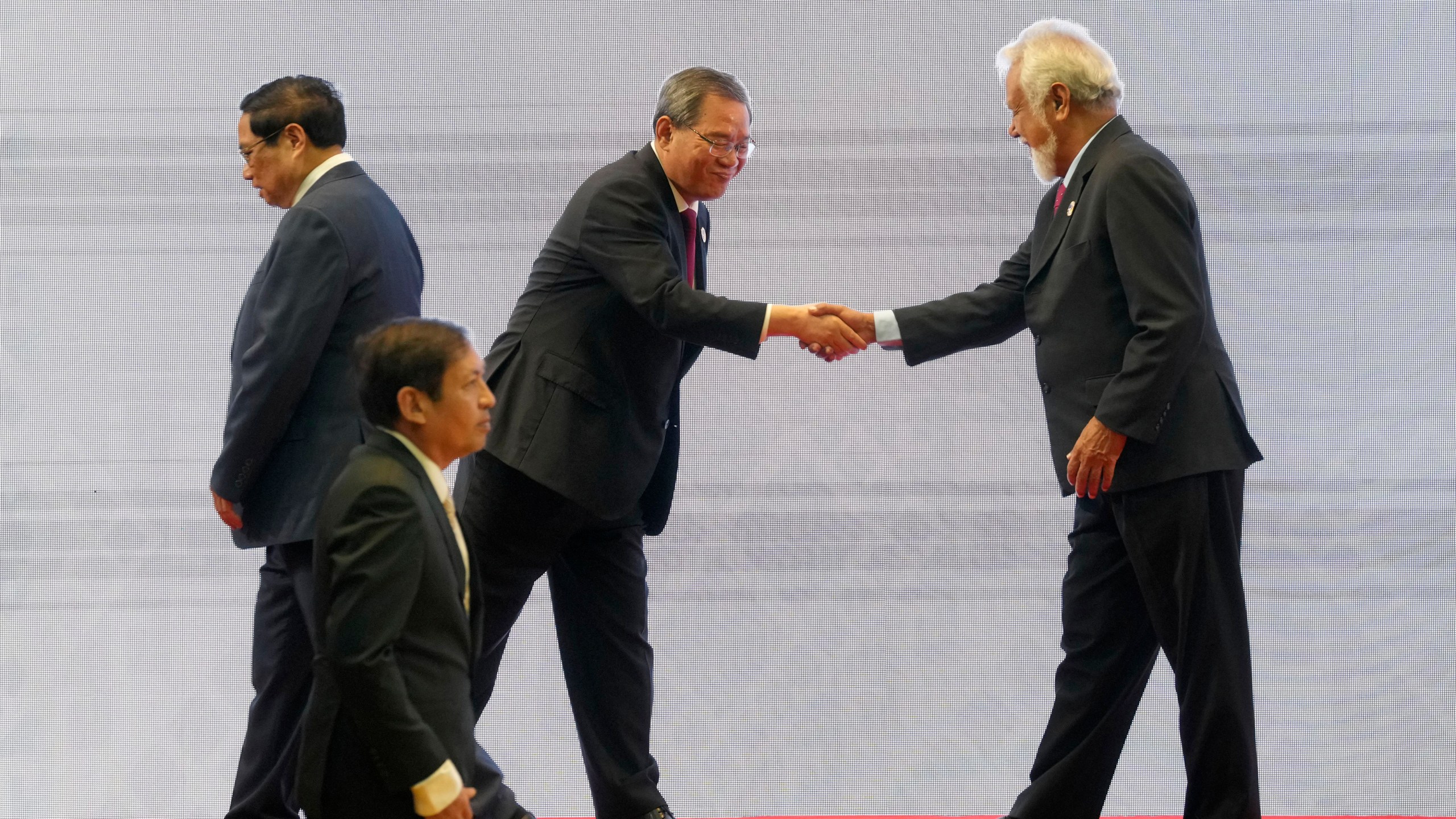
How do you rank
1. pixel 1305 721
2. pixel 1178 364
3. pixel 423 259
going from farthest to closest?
pixel 423 259 → pixel 1305 721 → pixel 1178 364

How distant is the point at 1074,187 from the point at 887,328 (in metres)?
0.46

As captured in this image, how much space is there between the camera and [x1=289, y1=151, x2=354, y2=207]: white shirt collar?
236cm

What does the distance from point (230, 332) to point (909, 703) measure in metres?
1.73

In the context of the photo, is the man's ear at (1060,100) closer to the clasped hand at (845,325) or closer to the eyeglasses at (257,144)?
the clasped hand at (845,325)

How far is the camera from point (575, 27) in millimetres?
3141

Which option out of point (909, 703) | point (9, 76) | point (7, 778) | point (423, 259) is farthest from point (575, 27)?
point (7, 778)

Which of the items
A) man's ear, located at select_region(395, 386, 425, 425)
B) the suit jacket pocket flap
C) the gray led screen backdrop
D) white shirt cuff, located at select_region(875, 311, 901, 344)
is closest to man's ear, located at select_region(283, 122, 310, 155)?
the suit jacket pocket flap

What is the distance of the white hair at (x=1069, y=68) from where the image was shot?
2.28m

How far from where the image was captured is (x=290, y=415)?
2211 mm

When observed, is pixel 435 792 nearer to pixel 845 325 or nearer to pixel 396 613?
pixel 396 613

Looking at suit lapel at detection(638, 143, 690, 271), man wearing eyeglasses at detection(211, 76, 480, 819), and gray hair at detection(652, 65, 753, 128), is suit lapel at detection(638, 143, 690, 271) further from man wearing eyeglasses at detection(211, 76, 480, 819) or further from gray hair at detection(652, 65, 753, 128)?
man wearing eyeglasses at detection(211, 76, 480, 819)

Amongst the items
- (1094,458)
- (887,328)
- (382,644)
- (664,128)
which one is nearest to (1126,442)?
(1094,458)

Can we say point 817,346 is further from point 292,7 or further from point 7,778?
point 7,778

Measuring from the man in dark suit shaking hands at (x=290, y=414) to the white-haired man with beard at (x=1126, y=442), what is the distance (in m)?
1.12
